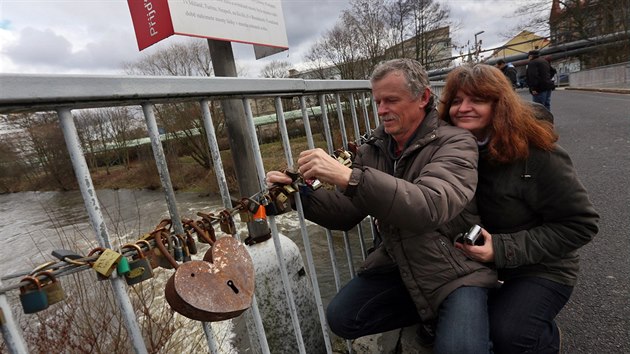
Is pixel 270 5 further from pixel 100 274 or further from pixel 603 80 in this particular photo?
pixel 603 80

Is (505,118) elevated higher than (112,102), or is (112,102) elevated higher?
(112,102)

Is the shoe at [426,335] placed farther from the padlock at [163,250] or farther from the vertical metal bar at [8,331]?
the vertical metal bar at [8,331]

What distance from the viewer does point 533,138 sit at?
158 centimetres

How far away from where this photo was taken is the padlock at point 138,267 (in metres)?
0.81

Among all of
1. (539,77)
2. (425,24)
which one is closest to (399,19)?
(425,24)

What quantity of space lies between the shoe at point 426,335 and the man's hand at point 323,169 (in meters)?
1.09

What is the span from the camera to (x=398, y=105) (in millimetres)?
1589

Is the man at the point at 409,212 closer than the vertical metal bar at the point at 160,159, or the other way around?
the vertical metal bar at the point at 160,159

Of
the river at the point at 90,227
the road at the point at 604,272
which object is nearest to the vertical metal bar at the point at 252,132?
the river at the point at 90,227

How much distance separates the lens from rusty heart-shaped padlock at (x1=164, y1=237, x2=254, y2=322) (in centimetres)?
79

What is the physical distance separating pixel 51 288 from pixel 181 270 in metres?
0.25

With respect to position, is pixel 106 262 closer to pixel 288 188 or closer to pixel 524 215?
pixel 288 188

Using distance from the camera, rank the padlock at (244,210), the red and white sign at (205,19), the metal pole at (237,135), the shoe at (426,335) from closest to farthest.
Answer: the padlock at (244,210)
the shoe at (426,335)
the red and white sign at (205,19)
the metal pole at (237,135)

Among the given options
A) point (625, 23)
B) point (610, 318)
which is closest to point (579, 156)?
point (610, 318)
